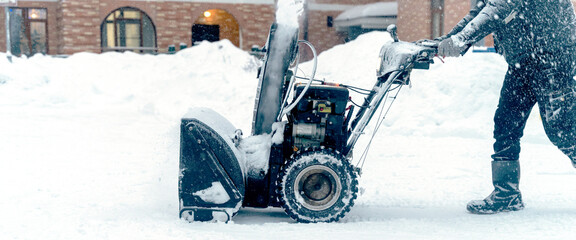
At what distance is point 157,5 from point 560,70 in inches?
901

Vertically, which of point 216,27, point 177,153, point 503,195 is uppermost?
point 216,27

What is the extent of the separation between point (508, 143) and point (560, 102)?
49 cm

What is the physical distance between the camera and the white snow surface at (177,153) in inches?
165

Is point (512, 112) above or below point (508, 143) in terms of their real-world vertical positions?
above

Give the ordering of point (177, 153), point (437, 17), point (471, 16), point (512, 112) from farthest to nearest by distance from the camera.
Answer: point (437, 17)
point (177, 153)
point (471, 16)
point (512, 112)

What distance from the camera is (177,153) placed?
7.06 meters

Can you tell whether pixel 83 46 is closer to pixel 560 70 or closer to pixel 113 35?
pixel 113 35

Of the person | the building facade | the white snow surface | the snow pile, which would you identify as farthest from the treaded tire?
the building facade

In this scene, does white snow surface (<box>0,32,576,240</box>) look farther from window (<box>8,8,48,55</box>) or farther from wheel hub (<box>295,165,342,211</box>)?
window (<box>8,8,48,55</box>)

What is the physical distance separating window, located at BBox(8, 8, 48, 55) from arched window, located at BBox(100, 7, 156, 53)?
2.80 metres

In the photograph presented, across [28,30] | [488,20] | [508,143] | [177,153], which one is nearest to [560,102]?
[508,143]

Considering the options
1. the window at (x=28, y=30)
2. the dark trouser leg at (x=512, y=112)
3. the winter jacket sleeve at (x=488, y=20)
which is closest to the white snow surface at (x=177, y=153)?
the dark trouser leg at (x=512, y=112)

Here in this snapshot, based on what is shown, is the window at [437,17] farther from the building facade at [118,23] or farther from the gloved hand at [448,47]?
the gloved hand at [448,47]

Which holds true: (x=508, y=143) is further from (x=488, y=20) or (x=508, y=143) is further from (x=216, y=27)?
(x=216, y=27)
